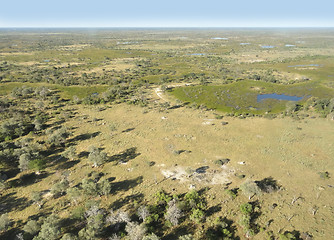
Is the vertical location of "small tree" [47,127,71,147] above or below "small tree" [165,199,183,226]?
above

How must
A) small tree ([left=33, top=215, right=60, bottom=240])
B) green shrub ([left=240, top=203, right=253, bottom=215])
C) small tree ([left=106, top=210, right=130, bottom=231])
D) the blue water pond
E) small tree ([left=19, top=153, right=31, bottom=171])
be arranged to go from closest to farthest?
small tree ([left=33, top=215, right=60, bottom=240]) → small tree ([left=106, top=210, right=130, bottom=231]) → green shrub ([left=240, top=203, right=253, bottom=215]) → small tree ([left=19, top=153, right=31, bottom=171]) → the blue water pond

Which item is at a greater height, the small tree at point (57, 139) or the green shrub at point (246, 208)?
the small tree at point (57, 139)

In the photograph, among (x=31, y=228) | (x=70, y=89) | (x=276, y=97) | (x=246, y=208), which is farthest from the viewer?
(x=70, y=89)

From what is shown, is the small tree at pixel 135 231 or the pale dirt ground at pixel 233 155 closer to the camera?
the small tree at pixel 135 231

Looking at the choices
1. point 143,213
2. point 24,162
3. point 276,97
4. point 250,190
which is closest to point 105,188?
point 143,213

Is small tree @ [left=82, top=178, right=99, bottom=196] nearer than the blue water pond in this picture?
Yes

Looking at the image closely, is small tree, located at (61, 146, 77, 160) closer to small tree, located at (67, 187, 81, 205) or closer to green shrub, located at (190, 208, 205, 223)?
small tree, located at (67, 187, 81, 205)

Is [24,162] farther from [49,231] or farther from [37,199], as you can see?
[49,231]

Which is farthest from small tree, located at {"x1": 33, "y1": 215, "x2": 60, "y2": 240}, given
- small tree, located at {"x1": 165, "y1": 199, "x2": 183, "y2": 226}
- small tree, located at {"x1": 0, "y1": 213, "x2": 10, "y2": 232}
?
small tree, located at {"x1": 165, "y1": 199, "x2": 183, "y2": 226}

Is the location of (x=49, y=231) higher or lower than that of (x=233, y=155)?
lower

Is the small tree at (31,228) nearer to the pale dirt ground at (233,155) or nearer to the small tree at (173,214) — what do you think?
the pale dirt ground at (233,155)

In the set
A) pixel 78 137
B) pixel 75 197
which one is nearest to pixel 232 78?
pixel 78 137

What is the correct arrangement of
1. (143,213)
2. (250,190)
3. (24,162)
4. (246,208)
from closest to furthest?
(143,213)
(246,208)
(250,190)
(24,162)

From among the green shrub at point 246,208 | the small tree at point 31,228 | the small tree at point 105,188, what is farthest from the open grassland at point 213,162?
the small tree at point 31,228
